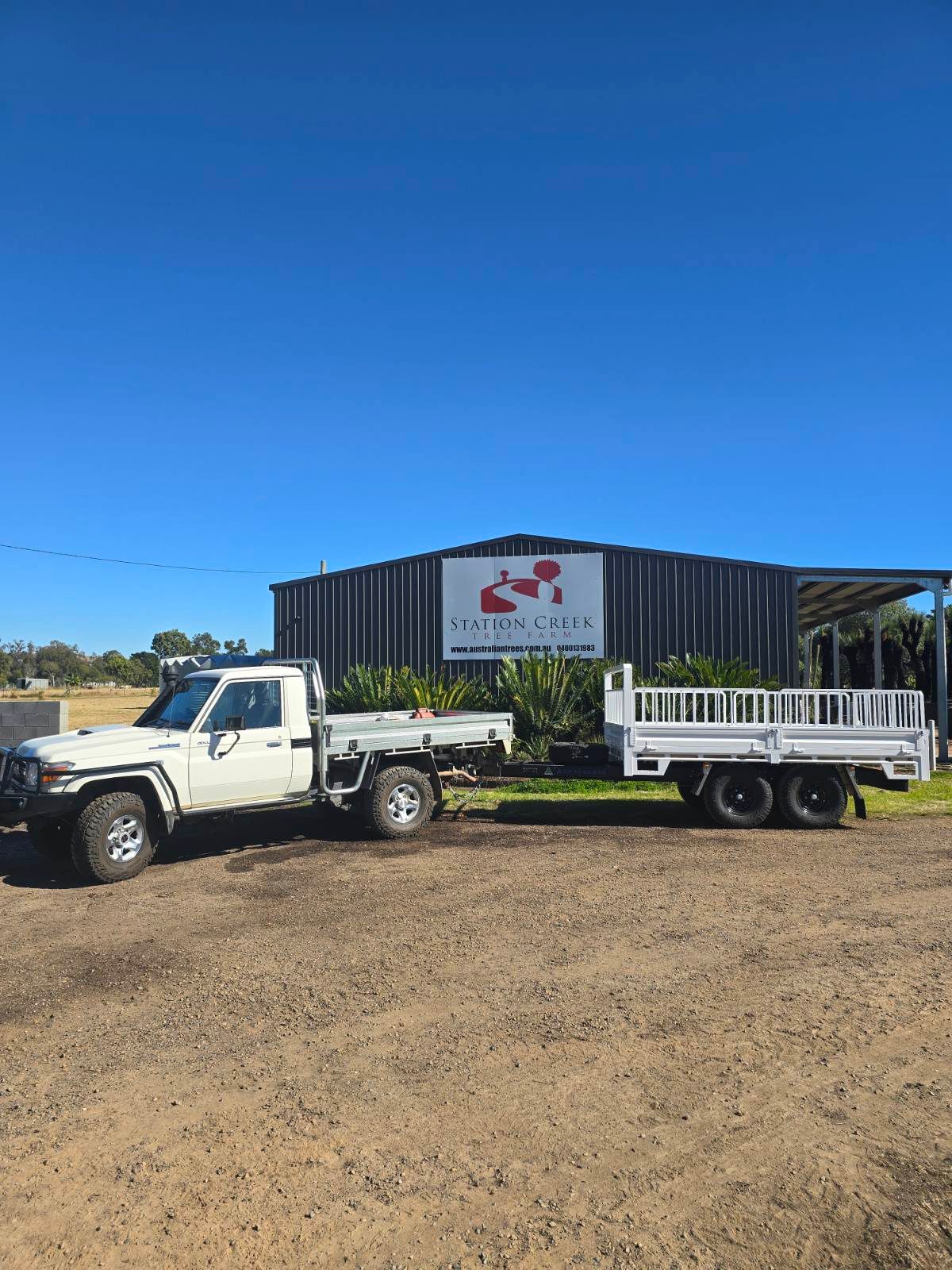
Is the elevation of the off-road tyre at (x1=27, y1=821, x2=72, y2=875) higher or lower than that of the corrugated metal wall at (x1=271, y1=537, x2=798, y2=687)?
lower

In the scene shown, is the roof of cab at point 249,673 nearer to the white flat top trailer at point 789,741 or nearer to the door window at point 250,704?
the door window at point 250,704

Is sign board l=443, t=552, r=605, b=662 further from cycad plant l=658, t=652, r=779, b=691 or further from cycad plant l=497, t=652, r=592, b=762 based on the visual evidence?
cycad plant l=497, t=652, r=592, b=762

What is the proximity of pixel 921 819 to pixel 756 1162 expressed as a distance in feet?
31.4

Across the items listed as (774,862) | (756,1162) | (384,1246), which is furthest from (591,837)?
(384,1246)

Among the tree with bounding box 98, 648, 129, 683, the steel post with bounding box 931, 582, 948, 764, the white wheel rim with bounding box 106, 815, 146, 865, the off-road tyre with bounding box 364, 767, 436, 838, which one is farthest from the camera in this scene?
the tree with bounding box 98, 648, 129, 683

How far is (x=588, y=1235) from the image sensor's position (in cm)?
316

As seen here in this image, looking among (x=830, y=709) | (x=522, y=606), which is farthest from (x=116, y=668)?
(x=830, y=709)

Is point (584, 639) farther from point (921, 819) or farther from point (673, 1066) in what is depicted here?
point (673, 1066)

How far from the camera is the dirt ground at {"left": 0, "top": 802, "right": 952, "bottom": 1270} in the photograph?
321 centimetres

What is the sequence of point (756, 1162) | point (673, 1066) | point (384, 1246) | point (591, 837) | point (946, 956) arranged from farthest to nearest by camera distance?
1. point (591, 837)
2. point (946, 956)
3. point (673, 1066)
4. point (756, 1162)
5. point (384, 1246)

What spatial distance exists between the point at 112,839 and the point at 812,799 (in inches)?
327

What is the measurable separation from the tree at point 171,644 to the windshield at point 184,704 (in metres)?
98.9

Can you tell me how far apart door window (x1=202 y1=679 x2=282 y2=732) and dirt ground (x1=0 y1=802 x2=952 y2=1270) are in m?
1.99

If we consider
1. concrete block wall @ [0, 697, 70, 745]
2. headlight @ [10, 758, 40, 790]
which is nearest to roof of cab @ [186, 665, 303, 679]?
headlight @ [10, 758, 40, 790]
